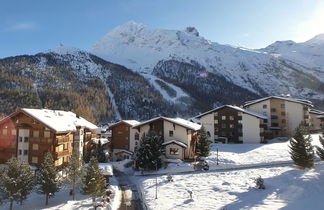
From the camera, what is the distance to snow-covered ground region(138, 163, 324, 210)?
25.6 meters

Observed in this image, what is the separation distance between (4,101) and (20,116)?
415 feet

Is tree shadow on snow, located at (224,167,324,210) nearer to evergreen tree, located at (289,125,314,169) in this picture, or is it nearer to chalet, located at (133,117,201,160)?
evergreen tree, located at (289,125,314,169)

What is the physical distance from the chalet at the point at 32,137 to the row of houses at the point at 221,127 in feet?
50.0

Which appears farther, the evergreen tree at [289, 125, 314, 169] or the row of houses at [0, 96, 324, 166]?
the row of houses at [0, 96, 324, 166]

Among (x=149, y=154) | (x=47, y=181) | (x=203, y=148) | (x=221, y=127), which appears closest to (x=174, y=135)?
(x=203, y=148)

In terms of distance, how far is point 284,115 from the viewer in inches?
2805

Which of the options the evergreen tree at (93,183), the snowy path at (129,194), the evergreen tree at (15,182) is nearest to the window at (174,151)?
the snowy path at (129,194)

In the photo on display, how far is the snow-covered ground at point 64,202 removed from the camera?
28.5m

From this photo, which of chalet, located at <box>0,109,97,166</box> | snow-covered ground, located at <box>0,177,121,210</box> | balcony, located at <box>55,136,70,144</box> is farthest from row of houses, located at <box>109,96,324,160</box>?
snow-covered ground, located at <box>0,177,121,210</box>

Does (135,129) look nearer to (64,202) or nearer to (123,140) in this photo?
(123,140)

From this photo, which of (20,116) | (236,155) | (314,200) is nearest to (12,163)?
(20,116)

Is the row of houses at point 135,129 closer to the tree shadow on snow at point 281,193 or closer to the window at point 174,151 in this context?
the window at point 174,151

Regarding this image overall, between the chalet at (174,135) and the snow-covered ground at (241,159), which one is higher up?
the chalet at (174,135)

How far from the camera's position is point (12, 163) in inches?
1153
